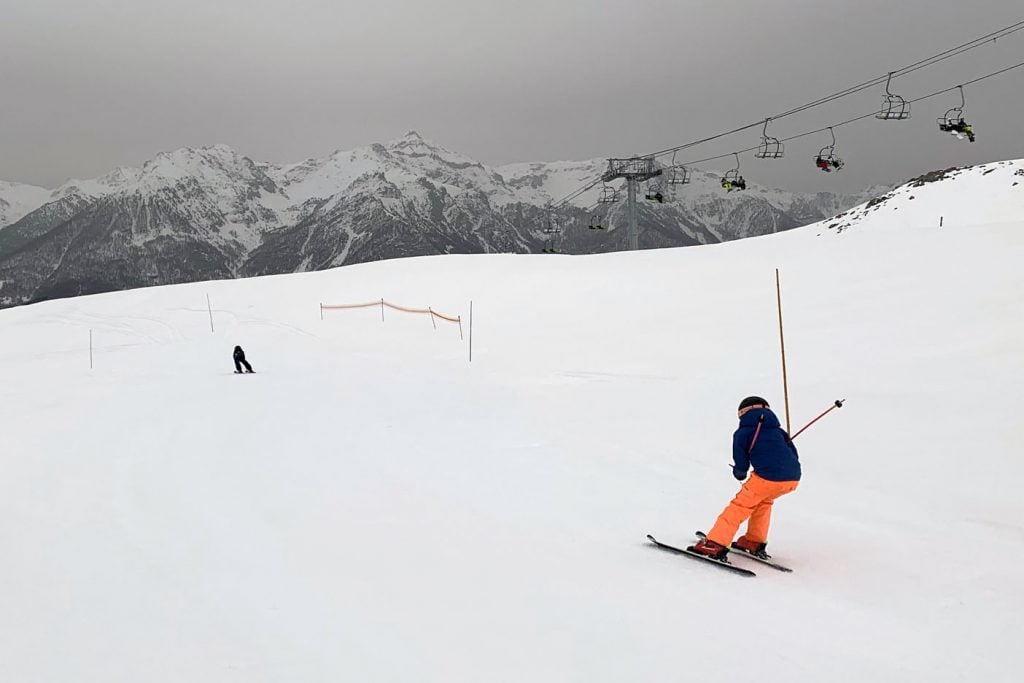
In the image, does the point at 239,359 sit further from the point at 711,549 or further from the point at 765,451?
the point at 765,451

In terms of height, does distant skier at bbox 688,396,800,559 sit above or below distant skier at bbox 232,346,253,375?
below

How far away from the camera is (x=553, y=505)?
8.69 metres

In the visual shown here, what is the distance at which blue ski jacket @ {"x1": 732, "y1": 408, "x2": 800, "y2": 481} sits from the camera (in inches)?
253

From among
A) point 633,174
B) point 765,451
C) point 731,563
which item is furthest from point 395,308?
point 765,451

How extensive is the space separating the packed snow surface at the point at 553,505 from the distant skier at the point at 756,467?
394 millimetres

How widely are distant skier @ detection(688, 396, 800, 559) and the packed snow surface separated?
1.29 ft

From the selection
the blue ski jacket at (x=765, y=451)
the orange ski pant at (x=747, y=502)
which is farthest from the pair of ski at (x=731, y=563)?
the blue ski jacket at (x=765, y=451)

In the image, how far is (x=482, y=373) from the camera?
20938mm

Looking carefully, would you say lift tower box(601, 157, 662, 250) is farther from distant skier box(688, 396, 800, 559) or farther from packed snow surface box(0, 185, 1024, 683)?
distant skier box(688, 396, 800, 559)

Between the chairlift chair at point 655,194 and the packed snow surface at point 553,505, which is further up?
the chairlift chair at point 655,194

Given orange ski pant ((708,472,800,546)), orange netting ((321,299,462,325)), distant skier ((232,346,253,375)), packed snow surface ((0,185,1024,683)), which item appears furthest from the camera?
orange netting ((321,299,462,325))

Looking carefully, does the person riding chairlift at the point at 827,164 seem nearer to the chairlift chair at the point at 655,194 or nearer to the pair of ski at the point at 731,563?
the chairlift chair at the point at 655,194

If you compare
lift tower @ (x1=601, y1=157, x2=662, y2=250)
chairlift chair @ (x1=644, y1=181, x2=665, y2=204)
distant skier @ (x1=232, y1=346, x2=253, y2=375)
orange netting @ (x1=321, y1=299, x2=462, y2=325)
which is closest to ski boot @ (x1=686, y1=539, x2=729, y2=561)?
distant skier @ (x1=232, y1=346, x2=253, y2=375)

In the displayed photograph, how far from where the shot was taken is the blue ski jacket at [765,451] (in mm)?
6414
